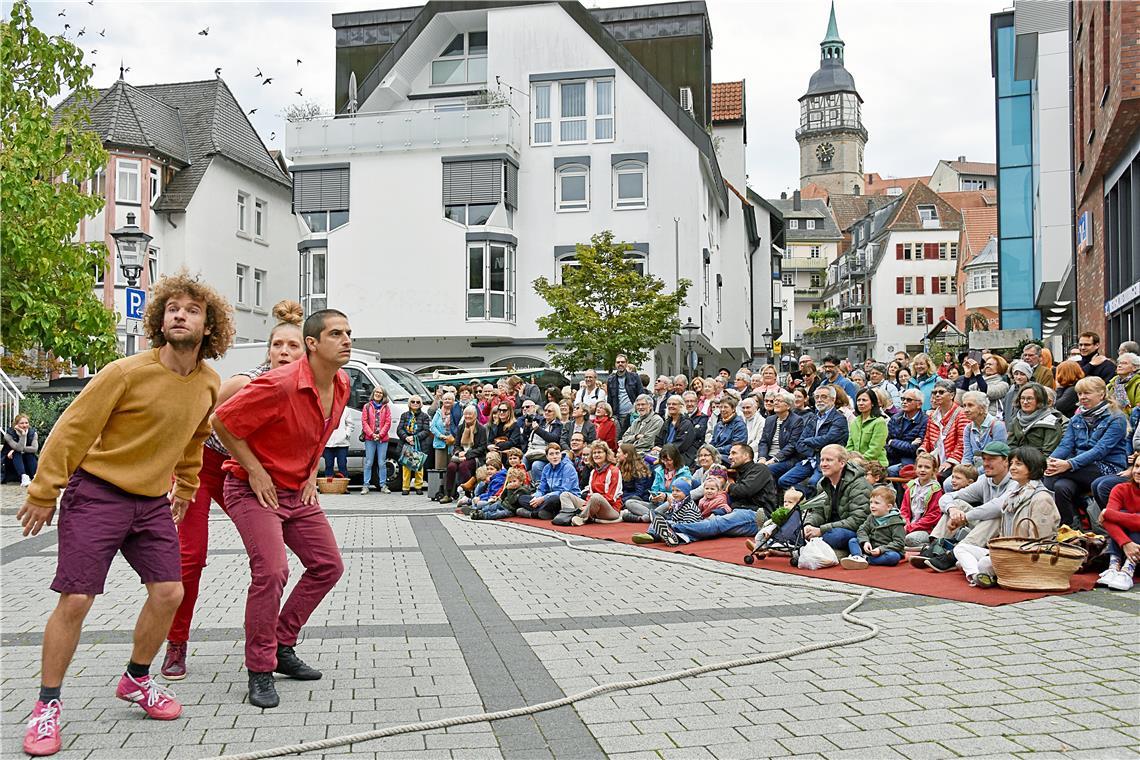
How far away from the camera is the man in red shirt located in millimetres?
5137

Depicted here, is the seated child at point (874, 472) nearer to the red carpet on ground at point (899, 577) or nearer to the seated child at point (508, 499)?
the red carpet on ground at point (899, 577)

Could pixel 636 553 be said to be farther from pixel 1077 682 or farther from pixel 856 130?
pixel 856 130

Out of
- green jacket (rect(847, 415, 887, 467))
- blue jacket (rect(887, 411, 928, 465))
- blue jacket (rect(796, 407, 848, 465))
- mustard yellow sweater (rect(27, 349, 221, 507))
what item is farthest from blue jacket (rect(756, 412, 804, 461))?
mustard yellow sweater (rect(27, 349, 221, 507))

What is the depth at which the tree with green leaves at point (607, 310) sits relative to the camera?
29812 millimetres

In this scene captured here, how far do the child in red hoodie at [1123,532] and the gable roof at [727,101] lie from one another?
1695 inches

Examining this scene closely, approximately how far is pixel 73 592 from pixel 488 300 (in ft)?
102

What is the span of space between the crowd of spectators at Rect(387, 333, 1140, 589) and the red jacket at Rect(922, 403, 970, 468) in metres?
0.03

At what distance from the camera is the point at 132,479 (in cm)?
466

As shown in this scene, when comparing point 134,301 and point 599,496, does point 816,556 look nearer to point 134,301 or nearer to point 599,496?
point 599,496

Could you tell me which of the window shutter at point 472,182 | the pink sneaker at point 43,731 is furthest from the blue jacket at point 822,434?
the window shutter at point 472,182

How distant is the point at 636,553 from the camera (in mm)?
11102

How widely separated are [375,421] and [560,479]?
5302mm

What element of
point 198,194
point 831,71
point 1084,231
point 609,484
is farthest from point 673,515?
point 831,71

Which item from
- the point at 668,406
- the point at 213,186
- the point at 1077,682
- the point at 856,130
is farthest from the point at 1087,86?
the point at 856,130
